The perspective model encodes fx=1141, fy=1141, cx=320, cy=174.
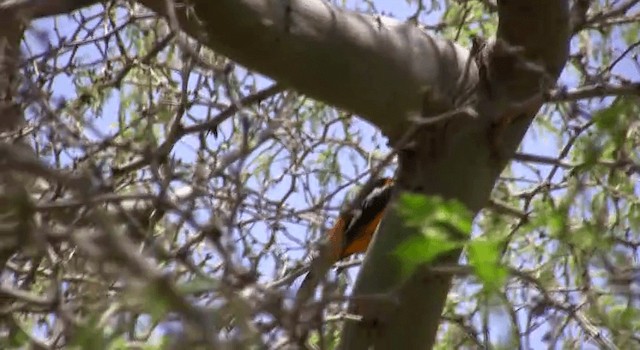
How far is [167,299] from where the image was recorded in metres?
1.20

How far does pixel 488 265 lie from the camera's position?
1.45 m

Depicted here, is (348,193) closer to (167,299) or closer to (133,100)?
(133,100)

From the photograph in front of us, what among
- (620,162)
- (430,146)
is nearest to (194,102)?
(430,146)

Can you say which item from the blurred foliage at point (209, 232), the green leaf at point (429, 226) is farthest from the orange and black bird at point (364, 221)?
the green leaf at point (429, 226)

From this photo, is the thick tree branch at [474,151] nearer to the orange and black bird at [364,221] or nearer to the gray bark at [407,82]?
the gray bark at [407,82]

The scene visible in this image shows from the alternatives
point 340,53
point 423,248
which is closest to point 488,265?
point 423,248

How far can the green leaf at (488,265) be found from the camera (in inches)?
56.7

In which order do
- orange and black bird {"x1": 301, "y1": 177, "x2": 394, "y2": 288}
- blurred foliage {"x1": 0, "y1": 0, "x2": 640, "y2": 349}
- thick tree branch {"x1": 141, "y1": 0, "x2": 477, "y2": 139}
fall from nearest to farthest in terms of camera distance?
blurred foliage {"x1": 0, "y1": 0, "x2": 640, "y2": 349}
thick tree branch {"x1": 141, "y1": 0, "x2": 477, "y2": 139}
orange and black bird {"x1": 301, "y1": 177, "x2": 394, "y2": 288}

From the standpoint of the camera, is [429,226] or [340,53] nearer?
[429,226]

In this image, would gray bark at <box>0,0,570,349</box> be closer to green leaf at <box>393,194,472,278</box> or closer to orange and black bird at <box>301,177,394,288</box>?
orange and black bird at <box>301,177,394,288</box>

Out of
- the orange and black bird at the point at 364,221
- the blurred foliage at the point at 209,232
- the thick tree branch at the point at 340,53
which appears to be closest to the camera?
the blurred foliage at the point at 209,232

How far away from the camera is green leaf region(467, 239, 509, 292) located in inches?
56.7

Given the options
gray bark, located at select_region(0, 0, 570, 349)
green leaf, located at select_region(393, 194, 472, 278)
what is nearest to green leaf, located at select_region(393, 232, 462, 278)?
green leaf, located at select_region(393, 194, 472, 278)

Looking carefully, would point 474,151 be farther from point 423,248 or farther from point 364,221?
point 423,248
